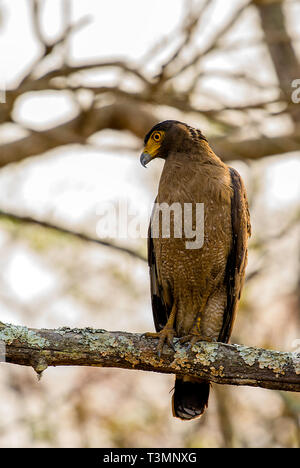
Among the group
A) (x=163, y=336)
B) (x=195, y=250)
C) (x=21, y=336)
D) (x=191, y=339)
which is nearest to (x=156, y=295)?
(x=195, y=250)

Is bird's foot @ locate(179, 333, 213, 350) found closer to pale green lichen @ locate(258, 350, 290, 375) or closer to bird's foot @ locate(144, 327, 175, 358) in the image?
bird's foot @ locate(144, 327, 175, 358)

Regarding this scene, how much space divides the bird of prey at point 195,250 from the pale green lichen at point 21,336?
1287 mm

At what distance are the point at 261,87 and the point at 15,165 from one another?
3.10 m

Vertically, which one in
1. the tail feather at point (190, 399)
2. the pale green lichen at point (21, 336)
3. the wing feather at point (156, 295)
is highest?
the wing feather at point (156, 295)

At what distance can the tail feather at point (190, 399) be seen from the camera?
5.76m

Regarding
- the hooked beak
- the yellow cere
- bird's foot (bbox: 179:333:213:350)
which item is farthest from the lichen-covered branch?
the yellow cere

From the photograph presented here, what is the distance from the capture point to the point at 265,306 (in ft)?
36.6

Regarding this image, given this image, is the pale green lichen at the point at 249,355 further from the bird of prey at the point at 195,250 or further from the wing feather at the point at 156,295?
the wing feather at the point at 156,295

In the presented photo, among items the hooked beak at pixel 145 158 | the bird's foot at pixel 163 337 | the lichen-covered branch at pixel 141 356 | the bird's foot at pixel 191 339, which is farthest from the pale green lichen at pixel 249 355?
the hooked beak at pixel 145 158

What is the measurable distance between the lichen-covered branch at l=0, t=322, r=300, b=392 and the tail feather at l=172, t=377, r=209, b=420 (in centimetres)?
84

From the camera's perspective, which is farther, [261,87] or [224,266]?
[261,87]
